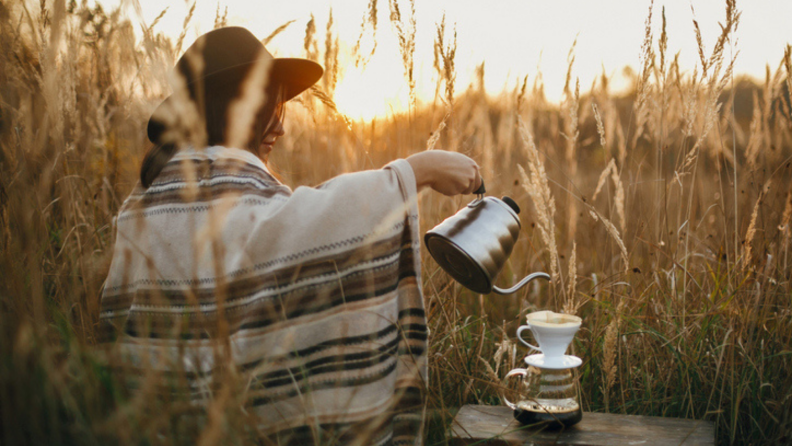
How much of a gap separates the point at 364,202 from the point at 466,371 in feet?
2.68

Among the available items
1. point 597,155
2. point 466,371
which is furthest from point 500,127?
point 597,155

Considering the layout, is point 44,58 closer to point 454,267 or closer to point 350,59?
point 350,59

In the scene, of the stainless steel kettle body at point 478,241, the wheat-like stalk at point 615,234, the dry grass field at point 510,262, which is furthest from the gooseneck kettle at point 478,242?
the wheat-like stalk at point 615,234

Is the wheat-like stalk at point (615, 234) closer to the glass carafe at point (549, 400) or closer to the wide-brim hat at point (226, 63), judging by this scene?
the glass carafe at point (549, 400)

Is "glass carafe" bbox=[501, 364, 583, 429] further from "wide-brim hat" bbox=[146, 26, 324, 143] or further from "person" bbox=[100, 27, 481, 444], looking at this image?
"wide-brim hat" bbox=[146, 26, 324, 143]

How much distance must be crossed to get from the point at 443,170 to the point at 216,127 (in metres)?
0.62

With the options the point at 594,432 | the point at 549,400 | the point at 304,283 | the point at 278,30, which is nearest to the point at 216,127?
the point at 278,30

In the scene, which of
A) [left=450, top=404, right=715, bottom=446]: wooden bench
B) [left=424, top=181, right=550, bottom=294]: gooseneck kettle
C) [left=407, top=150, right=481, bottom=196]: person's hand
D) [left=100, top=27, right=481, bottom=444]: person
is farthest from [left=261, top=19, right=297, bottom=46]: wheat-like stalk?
[left=450, top=404, right=715, bottom=446]: wooden bench

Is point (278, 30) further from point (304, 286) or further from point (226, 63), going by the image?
point (304, 286)

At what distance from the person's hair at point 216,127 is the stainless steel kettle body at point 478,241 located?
0.54 metres

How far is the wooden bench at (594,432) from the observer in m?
1.45

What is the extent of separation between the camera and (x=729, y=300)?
1825 millimetres

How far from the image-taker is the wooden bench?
4.75 feet

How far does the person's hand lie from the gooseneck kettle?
7cm
